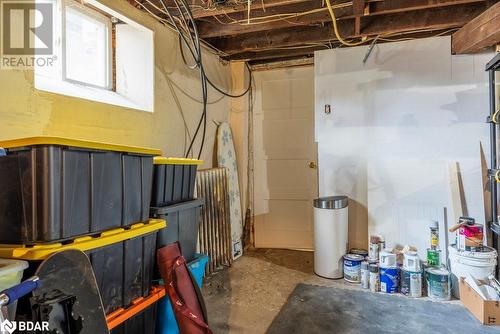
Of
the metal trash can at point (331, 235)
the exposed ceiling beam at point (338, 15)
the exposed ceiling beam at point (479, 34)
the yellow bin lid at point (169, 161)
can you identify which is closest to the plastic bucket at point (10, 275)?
the yellow bin lid at point (169, 161)

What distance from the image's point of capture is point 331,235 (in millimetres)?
2781

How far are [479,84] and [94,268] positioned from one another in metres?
3.22

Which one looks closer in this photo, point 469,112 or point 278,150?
point 469,112

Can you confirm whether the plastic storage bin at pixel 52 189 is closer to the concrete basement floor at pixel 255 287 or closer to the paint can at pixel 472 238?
the concrete basement floor at pixel 255 287

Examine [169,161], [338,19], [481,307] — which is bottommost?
[481,307]

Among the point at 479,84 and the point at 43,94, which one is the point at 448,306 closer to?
the point at 479,84

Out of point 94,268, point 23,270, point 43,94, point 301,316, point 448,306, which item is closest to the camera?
point 23,270

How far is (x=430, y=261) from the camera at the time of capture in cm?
254

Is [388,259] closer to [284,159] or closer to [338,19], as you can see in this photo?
[284,159]

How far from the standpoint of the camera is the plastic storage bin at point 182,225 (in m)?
1.71

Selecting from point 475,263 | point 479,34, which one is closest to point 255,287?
point 475,263

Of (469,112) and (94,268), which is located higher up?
(469,112)

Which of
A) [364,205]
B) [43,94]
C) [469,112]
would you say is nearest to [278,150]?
[364,205]

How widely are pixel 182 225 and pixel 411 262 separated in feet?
6.29
